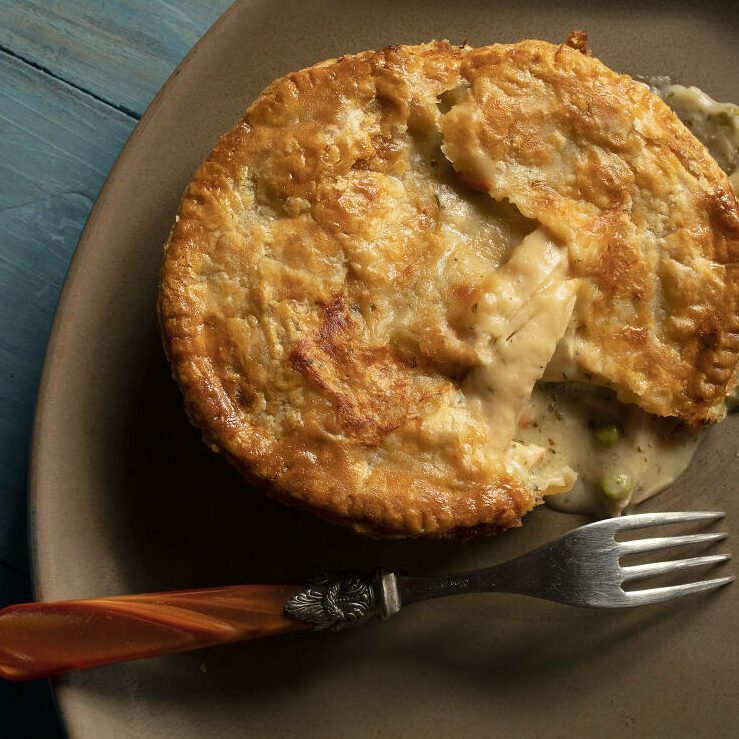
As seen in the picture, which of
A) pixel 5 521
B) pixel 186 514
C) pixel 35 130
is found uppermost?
pixel 35 130

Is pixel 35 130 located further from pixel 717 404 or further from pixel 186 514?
pixel 717 404

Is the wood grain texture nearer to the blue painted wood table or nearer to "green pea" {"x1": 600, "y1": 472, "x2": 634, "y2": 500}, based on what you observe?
the blue painted wood table

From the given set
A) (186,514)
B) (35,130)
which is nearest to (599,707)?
(186,514)

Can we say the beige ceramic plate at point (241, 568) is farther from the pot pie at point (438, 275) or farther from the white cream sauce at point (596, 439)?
the pot pie at point (438, 275)

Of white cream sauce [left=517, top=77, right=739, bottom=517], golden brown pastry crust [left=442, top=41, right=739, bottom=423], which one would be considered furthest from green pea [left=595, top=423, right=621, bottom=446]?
golden brown pastry crust [left=442, top=41, right=739, bottom=423]

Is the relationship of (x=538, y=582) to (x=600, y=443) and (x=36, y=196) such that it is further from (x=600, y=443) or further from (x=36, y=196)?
(x=36, y=196)

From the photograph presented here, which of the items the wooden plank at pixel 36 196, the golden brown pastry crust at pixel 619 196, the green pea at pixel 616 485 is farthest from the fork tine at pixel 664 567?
the wooden plank at pixel 36 196
